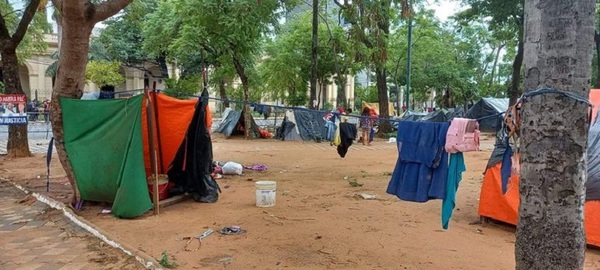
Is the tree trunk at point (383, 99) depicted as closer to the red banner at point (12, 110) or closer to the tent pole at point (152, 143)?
the red banner at point (12, 110)

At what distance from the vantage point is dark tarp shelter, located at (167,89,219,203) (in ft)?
24.6

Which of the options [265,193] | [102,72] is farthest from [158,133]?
[102,72]

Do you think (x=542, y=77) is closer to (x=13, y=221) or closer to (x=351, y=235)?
(x=351, y=235)

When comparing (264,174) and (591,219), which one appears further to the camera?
(264,174)

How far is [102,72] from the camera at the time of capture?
1144 inches

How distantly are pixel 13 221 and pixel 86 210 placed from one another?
37.2 inches

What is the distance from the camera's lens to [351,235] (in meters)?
5.51

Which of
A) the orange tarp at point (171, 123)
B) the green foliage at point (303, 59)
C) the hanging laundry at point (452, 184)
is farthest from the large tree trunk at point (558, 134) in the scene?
the green foliage at point (303, 59)

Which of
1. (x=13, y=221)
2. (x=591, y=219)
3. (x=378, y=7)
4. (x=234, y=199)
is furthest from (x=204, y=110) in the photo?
(x=591, y=219)

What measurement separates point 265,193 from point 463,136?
3.31 m

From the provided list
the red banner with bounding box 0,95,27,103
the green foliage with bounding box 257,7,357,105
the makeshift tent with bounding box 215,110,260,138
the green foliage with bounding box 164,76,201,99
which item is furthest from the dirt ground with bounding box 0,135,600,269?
the green foliage with bounding box 164,76,201,99

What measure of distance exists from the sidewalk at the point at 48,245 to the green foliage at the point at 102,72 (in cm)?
2394

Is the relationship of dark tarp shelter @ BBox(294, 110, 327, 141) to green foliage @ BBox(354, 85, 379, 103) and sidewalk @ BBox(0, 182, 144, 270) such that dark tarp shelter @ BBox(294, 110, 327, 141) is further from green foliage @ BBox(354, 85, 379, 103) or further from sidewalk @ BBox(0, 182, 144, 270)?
green foliage @ BBox(354, 85, 379, 103)

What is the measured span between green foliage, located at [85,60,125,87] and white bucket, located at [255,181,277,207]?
24.9 m
